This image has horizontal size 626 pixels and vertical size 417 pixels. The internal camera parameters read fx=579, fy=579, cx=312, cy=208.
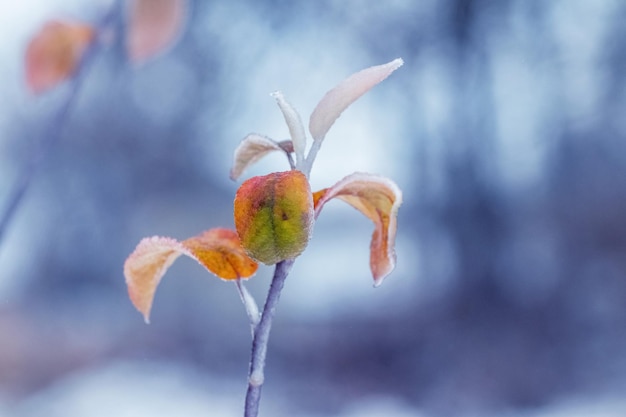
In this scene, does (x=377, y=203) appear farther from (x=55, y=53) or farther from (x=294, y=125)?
(x=55, y=53)

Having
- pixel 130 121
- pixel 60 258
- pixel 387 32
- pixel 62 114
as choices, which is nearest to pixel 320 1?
pixel 387 32

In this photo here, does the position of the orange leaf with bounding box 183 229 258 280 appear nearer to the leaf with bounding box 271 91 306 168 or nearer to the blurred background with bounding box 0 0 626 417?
the leaf with bounding box 271 91 306 168

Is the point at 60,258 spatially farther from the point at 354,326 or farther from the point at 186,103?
the point at 354,326

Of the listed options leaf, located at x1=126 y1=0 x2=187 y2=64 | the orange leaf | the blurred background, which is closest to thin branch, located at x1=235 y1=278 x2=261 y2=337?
the orange leaf

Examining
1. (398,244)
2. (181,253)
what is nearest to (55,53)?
(181,253)

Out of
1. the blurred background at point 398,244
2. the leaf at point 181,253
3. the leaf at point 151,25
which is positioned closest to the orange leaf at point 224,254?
the leaf at point 181,253

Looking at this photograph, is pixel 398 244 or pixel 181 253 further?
pixel 398 244
